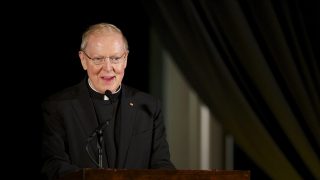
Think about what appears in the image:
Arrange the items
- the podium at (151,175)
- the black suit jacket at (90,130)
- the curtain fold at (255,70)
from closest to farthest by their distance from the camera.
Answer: the podium at (151,175) → the black suit jacket at (90,130) → the curtain fold at (255,70)

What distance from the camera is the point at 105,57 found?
9.05 ft

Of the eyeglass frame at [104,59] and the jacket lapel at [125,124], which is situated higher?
the eyeglass frame at [104,59]

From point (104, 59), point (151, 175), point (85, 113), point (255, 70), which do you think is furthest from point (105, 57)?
point (255, 70)

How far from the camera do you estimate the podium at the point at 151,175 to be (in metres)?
2.29

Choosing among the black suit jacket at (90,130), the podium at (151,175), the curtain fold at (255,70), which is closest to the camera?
the podium at (151,175)

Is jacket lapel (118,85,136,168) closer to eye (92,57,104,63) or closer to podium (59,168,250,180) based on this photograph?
→ eye (92,57,104,63)

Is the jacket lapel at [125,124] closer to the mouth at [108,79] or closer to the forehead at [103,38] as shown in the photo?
the mouth at [108,79]

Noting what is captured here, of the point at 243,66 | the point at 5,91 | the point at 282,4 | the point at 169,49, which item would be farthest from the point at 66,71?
the point at 282,4

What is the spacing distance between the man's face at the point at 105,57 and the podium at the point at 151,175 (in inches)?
18.8

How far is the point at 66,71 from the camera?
3.80 m

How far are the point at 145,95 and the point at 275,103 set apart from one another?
3.80 ft

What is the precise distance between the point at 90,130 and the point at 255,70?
1396 mm

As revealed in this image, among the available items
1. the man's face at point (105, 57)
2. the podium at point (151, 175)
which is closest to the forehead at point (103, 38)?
the man's face at point (105, 57)

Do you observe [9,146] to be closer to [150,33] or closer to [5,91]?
[5,91]
